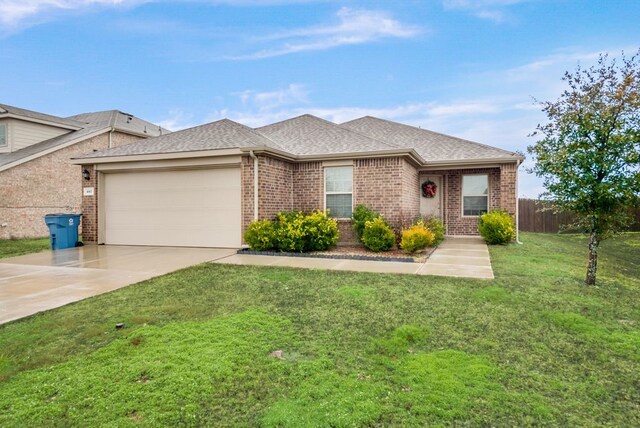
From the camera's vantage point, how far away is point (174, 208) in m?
11.8

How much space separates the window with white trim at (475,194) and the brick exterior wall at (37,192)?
15617mm

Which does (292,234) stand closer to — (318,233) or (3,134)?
(318,233)

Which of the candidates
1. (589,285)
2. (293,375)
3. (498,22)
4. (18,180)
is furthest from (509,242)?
(18,180)

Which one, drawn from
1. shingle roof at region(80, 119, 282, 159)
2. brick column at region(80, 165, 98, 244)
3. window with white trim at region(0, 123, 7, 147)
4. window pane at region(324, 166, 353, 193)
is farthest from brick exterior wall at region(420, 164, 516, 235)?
window with white trim at region(0, 123, 7, 147)

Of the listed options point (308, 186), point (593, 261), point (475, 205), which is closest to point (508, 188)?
point (475, 205)

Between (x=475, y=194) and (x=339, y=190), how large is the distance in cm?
627

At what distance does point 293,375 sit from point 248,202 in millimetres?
7885

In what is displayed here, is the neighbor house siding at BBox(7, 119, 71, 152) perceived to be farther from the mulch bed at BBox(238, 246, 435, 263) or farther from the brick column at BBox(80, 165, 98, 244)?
the mulch bed at BBox(238, 246, 435, 263)

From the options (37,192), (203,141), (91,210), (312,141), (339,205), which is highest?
(312,141)

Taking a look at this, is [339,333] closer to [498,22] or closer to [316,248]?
[316,248]

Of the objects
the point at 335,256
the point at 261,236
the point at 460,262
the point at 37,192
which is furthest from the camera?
the point at 37,192

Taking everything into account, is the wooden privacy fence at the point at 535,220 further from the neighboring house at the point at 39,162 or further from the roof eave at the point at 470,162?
the neighboring house at the point at 39,162

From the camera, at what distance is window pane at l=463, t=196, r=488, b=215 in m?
14.7

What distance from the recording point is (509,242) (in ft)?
41.9
